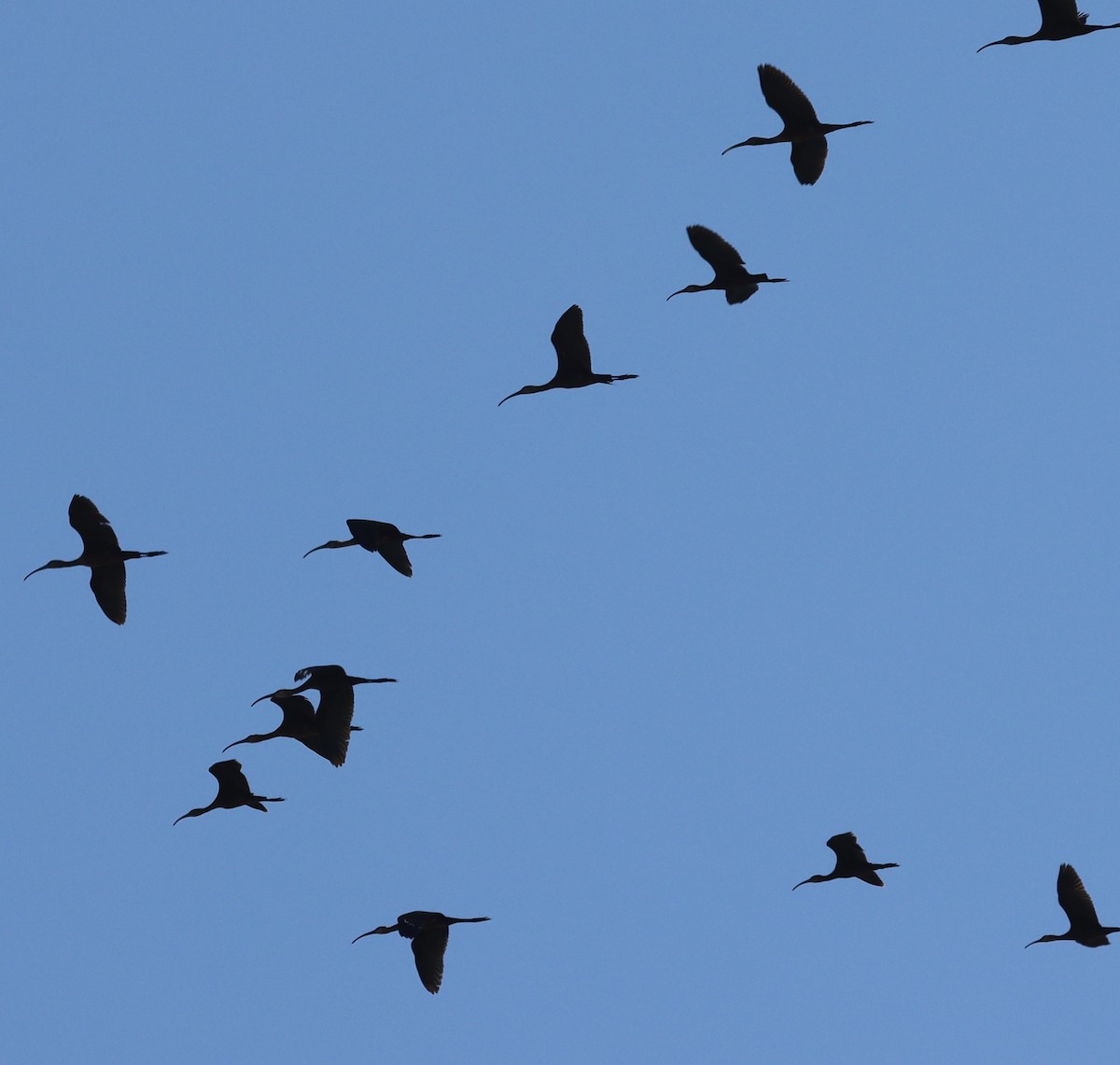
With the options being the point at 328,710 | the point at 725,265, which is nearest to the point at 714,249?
the point at 725,265

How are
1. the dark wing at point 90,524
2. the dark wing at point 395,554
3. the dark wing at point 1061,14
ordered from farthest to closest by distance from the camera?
the dark wing at point 90,524 < the dark wing at point 395,554 < the dark wing at point 1061,14

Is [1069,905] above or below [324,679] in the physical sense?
below

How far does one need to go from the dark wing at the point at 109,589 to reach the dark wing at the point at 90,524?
2.13 ft

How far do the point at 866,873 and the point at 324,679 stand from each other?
29.3 feet

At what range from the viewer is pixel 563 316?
32.4 metres

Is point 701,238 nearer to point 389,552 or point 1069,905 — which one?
point 389,552

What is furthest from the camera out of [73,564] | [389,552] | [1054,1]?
[73,564]

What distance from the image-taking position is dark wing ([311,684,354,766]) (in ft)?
102

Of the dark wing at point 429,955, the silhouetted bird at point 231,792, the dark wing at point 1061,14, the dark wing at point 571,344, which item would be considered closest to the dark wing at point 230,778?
the silhouetted bird at point 231,792

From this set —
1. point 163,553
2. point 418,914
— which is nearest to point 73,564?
point 163,553

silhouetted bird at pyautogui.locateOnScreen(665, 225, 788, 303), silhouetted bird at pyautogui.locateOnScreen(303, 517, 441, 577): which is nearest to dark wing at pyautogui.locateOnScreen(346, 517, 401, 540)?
silhouetted bird at pyautogui.locateOnScreen(303, 517, 441, 577)

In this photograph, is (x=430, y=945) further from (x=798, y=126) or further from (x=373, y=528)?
(x=798, y=126)

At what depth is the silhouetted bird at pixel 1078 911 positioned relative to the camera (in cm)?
3297

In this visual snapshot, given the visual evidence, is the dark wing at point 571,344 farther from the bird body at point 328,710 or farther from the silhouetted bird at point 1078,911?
the silhouetted bird at point 1078,911
